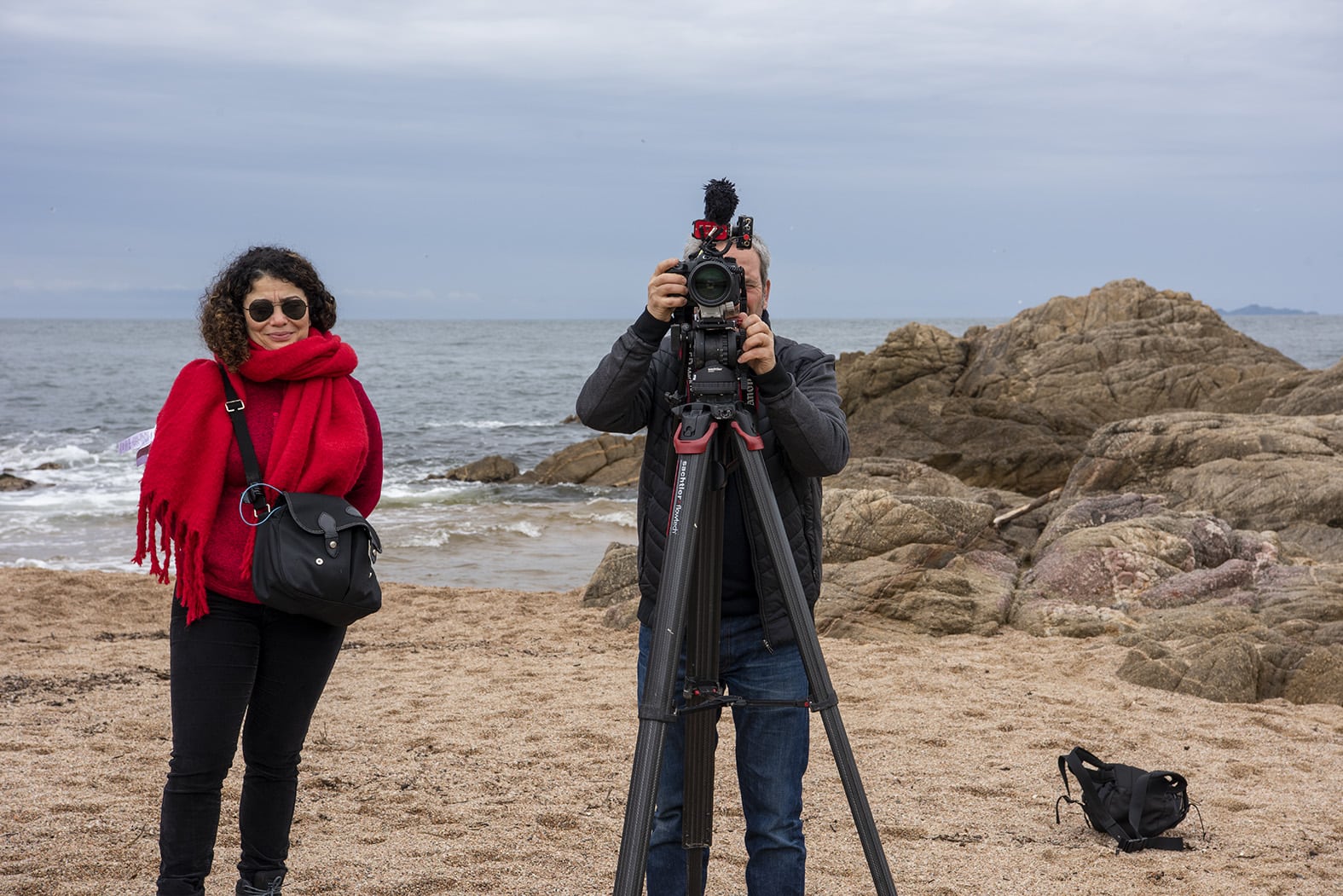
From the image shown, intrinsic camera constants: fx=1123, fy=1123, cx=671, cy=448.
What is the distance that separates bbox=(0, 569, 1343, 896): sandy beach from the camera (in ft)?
10.8

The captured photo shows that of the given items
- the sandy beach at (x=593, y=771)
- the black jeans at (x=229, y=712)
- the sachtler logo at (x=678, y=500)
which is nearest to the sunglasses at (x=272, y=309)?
the black jeans at (x=229, y=712)

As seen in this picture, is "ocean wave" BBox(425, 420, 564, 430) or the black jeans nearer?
the black jeans

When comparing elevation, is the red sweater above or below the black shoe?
above

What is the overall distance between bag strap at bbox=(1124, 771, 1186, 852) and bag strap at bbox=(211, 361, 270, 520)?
2.80 meters

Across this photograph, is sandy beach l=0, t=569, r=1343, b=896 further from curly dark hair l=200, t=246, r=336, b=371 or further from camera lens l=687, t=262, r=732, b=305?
camera lens l=687, t=262, r=732, b=305

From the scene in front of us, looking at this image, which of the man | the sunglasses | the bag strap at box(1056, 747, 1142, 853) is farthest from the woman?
the bag strap at box(1056, 747, 1142, 853)

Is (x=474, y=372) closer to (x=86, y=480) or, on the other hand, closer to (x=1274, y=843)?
(x=86, y=480)

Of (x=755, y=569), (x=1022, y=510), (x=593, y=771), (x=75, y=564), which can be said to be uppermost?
(x=755, y=569)

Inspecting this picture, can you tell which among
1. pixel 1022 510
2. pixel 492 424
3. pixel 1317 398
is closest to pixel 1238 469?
pixel 1022 510

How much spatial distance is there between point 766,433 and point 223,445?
1176 millimetres

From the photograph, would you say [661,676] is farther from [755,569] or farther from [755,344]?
[755,344]

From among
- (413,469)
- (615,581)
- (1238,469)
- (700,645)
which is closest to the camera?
(700,645)

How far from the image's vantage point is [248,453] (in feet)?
8.04

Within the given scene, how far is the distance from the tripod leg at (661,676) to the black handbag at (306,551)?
73cm
